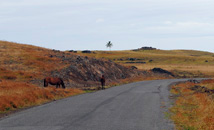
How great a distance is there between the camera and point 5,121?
48.8 ft

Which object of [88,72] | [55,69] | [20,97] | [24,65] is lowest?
[20,97]

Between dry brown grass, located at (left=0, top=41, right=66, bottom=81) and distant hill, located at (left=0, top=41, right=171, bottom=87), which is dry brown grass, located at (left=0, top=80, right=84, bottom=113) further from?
dry brown grass, located at (left=0, top=41, right=66, bottom=81)

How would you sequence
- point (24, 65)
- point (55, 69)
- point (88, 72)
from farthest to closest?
point (24, 65) < point (88, 72) < point (55, 69)

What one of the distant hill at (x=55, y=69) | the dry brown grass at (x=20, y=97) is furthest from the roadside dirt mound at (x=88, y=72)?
the dry brown grass at (x=20, y=97)

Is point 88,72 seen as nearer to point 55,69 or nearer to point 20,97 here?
point 55,69

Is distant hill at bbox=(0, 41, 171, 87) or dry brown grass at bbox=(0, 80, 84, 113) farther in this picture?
distant hill at bbox=(0, 41, 171, 87)

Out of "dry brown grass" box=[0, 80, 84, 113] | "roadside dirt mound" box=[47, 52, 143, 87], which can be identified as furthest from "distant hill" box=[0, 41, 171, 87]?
"dry brown grass" box=[0, 80, 84, 113]

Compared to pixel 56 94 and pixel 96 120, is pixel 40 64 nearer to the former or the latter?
pixel 56 94

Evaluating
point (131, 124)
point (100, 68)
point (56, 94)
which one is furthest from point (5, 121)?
point (100, 68)

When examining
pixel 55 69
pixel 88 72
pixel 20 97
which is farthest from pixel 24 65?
pixel 20 97

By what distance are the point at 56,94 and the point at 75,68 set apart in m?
22.1

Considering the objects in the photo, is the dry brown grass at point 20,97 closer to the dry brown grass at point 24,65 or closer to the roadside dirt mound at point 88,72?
the roadside dirt mound at point 88,72

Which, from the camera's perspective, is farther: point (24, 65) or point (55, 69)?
point (24, 65)

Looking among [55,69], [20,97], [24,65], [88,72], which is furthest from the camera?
[24,65]
